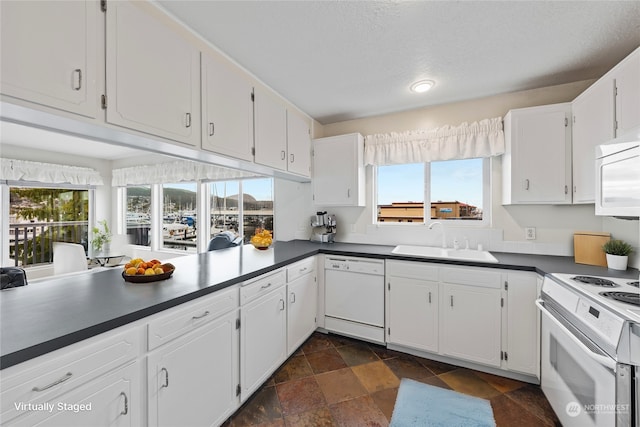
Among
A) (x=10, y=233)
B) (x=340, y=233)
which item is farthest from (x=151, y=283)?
(x=10, y=233)


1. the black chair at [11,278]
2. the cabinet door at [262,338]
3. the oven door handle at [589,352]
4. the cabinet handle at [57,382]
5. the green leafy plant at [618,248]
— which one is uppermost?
the green leafy plant at [618,248]

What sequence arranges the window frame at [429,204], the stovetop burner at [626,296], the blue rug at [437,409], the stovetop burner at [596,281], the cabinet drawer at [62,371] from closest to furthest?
1. the cabinet drawer at [62,371]
2. the stovetop burner at [626,296]
3. the stovetop burner at [596,281]
4. the blue rug at [437,409]
5. the window frame at [429,204]

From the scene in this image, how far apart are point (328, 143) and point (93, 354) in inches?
100

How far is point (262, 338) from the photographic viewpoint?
1769 millimetres

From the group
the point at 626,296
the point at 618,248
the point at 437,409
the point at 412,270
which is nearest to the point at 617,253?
the point at 618,248

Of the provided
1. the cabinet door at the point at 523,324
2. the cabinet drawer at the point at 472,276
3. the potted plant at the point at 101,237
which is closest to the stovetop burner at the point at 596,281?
the cabinet door at the point at 523,324

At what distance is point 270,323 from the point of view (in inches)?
73.2

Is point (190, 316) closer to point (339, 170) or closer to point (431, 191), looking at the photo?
point (339, 170)

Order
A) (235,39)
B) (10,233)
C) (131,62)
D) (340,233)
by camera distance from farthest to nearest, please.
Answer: (10,233)
(340,233)
(235,39)
(131,62)

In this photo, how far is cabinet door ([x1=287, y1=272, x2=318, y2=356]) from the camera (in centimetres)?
212

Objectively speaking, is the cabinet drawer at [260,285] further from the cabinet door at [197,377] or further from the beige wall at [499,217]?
the beige wall at [499,217]

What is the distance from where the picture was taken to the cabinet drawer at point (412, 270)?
6.92 ft

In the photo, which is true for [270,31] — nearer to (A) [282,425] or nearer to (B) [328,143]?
(B) [328,143]

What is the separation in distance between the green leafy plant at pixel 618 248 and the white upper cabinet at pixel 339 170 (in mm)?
1924
